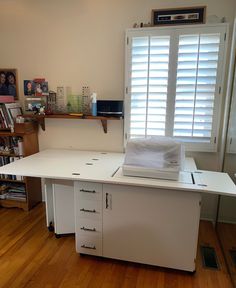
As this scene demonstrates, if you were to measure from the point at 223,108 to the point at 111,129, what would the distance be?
1.22 meters

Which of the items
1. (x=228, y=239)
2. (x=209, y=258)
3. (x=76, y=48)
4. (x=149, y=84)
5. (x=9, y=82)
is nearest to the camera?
(x=209, y=258)

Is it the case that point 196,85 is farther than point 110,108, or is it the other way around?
point 110,108

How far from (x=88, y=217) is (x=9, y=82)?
A: 78.2 inches

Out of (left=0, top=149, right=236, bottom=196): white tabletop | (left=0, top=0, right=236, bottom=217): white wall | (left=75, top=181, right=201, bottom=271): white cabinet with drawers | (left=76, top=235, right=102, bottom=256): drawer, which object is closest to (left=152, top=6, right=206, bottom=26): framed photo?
(left=0, top=0, right=236, bottom=217): white wall

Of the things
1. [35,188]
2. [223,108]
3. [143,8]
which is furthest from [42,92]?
[223,108]

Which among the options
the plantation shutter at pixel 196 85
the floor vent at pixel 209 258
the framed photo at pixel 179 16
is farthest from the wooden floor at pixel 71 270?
the framed photo at pixel 179 16

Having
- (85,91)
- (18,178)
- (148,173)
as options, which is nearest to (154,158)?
(148,173)

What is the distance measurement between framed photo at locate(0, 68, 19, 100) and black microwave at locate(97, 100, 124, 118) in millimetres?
1147

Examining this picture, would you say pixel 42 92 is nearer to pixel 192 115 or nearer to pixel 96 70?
pixel 96 70

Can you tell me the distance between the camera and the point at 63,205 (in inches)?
86.2

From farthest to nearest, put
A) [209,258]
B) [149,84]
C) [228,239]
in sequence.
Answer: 1. [149,84]
2. [228,239]
3. [209,258]

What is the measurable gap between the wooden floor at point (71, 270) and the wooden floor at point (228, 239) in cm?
6

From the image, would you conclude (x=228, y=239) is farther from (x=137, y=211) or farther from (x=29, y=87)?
(x=29, y=87)

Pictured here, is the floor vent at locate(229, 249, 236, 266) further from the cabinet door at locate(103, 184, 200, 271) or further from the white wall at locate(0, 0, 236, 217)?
the white wall at locate(0, 0, 236, 217)
